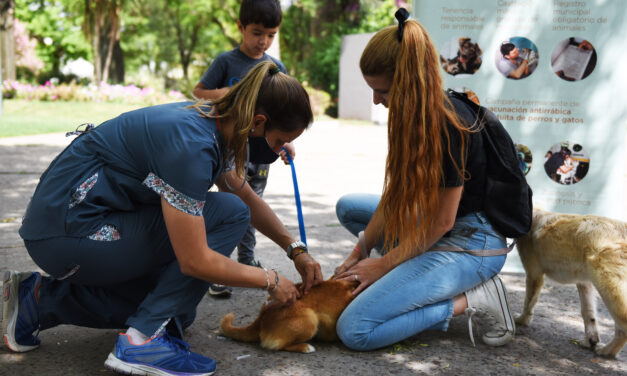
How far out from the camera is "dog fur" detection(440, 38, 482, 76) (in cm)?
372

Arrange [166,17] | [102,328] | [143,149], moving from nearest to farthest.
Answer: [143,149] < [102,328] < [166,17]

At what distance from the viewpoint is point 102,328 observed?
258cm

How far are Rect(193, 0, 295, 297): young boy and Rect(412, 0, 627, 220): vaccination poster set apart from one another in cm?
104

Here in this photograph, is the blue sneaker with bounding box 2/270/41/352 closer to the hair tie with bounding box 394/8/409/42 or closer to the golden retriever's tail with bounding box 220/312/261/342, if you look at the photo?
the golden retriever's tail with bounding box 220/312/261/342

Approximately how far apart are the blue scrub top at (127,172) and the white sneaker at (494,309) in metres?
1.46

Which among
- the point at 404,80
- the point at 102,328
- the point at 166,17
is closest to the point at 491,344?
the point at 404,80

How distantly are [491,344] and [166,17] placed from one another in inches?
1454

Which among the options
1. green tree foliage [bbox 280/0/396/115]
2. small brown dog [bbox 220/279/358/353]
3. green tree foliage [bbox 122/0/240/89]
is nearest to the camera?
small brown dog [bbox 220/279/358/353]

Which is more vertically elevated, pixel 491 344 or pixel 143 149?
pixel 143 149

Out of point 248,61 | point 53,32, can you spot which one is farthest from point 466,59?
point 53,32

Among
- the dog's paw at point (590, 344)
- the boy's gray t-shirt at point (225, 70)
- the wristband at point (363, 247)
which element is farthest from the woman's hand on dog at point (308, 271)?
the boy's gray t-shirt at point (225, 70)

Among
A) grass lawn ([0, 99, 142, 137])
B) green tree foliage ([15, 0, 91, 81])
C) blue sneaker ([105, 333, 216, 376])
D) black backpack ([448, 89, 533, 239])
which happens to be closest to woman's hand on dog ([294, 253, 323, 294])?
blue sneaker ([105, 333, 216, 376])

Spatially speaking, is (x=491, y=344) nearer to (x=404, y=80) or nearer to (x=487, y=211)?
(x=487, y=211)

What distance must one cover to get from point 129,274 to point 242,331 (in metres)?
0.64
